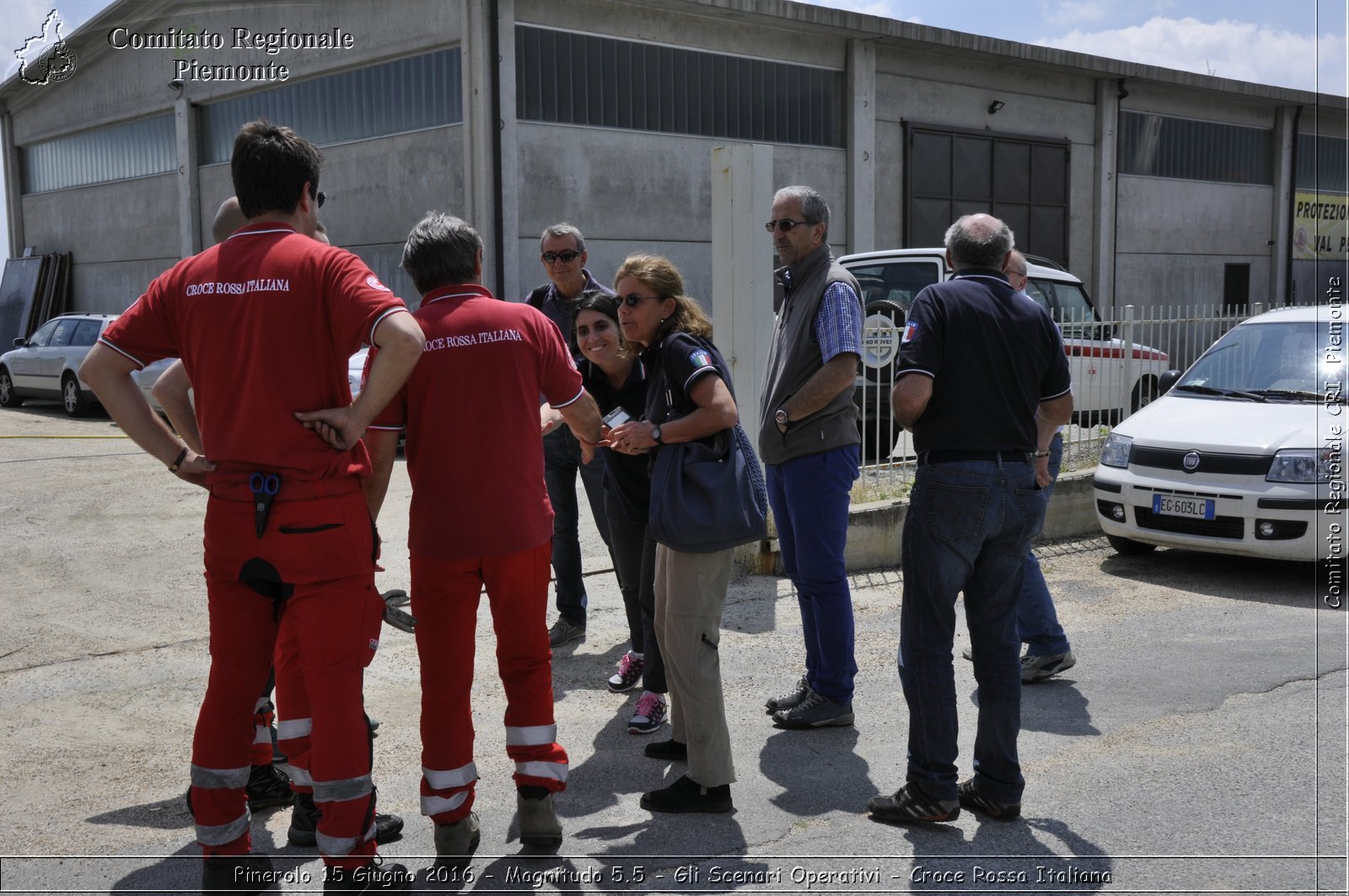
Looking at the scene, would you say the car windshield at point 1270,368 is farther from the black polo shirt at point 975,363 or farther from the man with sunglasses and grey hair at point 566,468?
the man with sunglasses and grey hair at point 566,468

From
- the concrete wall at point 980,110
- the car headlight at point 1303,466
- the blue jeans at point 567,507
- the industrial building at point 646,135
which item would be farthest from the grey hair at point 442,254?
the concrete wall at point 980,110

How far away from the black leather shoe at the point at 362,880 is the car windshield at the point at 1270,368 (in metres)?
6.92

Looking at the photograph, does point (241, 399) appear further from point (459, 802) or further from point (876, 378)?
point (876, 378)

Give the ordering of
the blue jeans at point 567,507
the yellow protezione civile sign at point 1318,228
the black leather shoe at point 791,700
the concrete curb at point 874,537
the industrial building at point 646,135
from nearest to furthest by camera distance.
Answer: the black leather shoe at point 791,700
the blue jeans at point 567,507
the concrete curb at point 874,537
the industrial building at point 646,135
the yellow protezione civile sign at point 1318,228

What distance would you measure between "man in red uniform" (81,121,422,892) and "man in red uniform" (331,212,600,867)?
279 mm

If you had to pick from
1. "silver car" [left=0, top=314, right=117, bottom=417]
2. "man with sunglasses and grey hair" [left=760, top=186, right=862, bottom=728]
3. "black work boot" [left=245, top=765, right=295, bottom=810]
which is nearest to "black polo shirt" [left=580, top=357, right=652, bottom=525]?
"man with sunglasses and grey hair" [left=760, top=186, right=862, bottom=728]

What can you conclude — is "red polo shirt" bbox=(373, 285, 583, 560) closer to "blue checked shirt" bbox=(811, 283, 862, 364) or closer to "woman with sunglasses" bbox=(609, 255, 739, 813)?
"woman with sunglasses" bbox=(609, 255, 739, 813)

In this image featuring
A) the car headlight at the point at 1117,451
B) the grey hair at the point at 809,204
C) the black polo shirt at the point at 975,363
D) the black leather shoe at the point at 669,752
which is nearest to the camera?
the black polo shirt at the point at 975,363

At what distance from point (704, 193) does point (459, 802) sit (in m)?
16.8

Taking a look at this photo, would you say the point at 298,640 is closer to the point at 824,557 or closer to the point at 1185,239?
the point at 824,557

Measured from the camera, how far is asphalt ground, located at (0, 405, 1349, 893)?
3582 millimetres

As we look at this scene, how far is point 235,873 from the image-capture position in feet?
10.8

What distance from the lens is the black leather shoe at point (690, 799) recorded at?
3975 mm

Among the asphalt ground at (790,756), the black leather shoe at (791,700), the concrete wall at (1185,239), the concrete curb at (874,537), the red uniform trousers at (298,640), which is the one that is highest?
the concrete wall at (1185,239)
